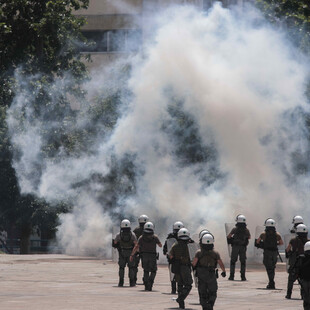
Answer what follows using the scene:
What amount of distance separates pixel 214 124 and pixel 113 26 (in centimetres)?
2883

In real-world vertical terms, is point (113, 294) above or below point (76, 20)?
below

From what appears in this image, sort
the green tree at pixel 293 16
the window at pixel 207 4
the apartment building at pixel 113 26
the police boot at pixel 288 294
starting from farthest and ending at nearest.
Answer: the apartment building at pixel 113 26 → the window at pixel 207 4 → the green tree at pixel 293 16 → the police boot at pixel 288 294

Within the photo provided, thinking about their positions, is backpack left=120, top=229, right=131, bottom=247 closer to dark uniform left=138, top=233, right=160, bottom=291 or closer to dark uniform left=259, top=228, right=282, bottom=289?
dark uniform left=138, top=233, right=160, bottom=291

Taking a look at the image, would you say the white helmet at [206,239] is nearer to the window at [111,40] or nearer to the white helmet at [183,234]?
the white helmet at [183,234]

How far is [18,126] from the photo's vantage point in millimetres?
47438

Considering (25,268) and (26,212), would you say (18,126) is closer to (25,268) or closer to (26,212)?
(26,212)

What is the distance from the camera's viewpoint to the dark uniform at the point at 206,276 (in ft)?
56.0

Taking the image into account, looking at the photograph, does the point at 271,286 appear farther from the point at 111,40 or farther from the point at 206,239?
the point at 111,40

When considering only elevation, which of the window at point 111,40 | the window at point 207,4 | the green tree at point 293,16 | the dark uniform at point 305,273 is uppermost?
the window at point 207,4

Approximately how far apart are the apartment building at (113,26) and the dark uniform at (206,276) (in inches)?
1827

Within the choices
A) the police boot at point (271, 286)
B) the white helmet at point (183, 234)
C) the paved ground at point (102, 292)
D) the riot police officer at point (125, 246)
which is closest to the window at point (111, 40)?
the paved ground at point (102, 292)

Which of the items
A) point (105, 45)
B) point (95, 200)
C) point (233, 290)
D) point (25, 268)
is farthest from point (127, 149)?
point (105, 45)

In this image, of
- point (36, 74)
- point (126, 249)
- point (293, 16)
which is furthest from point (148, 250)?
point (36, 74)

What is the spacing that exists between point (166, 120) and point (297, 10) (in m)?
8.09
